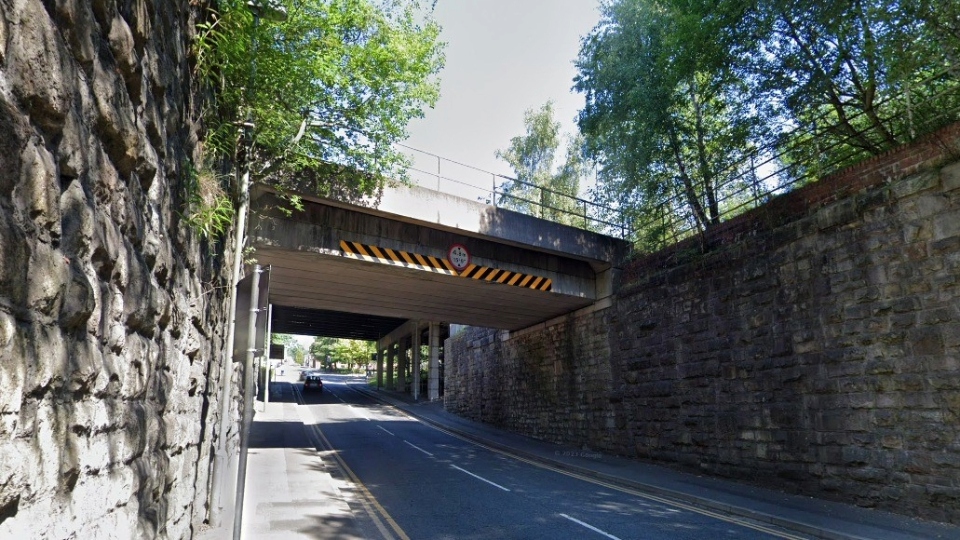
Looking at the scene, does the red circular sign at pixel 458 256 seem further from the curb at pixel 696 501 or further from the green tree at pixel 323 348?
the green tree at pixel 323 348

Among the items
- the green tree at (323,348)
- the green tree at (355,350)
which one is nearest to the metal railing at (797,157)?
the green tree at (355,350)

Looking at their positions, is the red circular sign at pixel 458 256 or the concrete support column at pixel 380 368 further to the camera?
the concrete support column at pixel 380 368

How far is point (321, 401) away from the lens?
40.2m

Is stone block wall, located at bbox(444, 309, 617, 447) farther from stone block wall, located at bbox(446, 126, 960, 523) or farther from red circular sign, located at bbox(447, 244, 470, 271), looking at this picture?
red circular sign, located at bbox(447, 244, 470, 271)

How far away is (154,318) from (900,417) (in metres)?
10.4

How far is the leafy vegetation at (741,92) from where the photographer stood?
32.0 ft

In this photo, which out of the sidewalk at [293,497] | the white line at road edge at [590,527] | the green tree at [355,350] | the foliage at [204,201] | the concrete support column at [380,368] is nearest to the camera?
the foliage at [204,201]

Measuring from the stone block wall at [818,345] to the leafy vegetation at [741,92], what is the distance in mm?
1415

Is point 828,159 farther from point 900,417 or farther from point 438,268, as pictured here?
point 438,268

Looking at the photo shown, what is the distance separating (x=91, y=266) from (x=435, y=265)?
1261 centimetres

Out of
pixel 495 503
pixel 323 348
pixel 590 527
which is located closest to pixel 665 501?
pixel 590 527

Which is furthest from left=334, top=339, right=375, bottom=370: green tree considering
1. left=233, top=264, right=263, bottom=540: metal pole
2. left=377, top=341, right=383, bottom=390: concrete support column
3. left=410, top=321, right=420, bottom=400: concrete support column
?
left=233, top=264, right=263, bottom=540: metal pole

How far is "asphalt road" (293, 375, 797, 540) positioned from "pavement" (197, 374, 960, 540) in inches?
14.0

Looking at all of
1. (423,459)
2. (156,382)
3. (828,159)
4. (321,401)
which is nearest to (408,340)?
(321,401)
